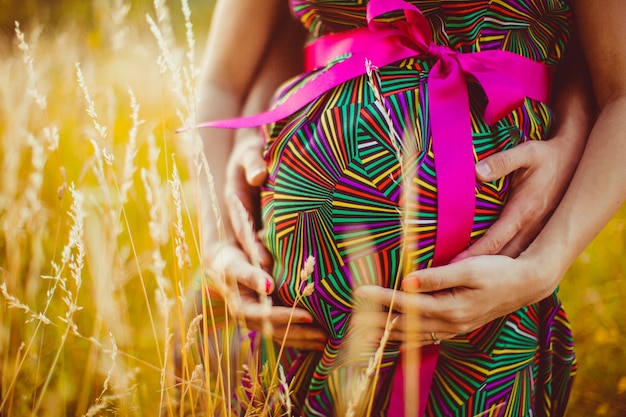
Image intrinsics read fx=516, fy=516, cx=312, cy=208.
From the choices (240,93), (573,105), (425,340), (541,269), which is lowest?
(425,340)

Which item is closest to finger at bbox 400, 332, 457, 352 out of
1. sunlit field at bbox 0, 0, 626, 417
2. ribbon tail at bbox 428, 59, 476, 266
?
ribbon tail at bbox 428, 59, 476, 266

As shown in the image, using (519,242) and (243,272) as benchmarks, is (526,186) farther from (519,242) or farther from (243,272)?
(243,272)

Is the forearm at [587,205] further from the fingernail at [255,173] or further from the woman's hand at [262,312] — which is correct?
the fingernail at [255,173]

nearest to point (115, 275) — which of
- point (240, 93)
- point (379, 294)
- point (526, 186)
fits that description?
point (240, 93)

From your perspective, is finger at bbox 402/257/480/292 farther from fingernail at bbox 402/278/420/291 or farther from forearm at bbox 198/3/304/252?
forearm at bbox 198/3/304/252

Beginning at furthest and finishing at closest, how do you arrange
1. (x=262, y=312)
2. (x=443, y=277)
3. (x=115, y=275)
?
(x=115, y=275), (x=262, y=312), (x=443, y=277)

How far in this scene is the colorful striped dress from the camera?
83 centimetres

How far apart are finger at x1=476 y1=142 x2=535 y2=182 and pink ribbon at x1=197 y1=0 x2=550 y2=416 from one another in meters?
0.02

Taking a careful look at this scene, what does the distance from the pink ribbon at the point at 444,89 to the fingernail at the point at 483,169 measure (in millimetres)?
14

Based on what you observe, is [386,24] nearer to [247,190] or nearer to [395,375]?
[247,190]

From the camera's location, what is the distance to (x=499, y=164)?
818 millimetres

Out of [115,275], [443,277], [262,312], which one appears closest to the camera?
[443,277]

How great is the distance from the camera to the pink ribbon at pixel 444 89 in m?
0.80

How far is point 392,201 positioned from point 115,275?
0.70m
